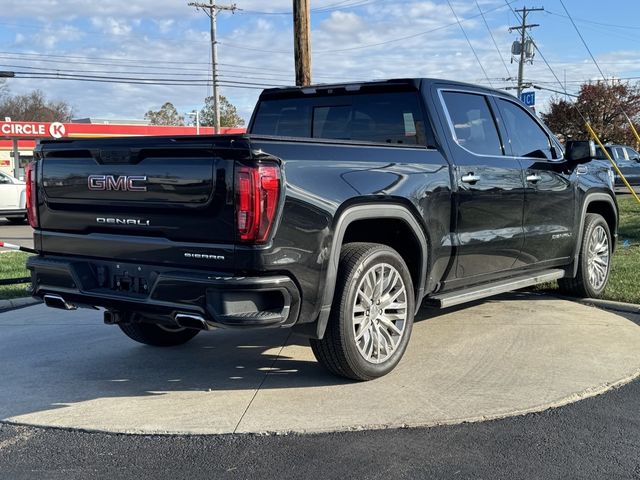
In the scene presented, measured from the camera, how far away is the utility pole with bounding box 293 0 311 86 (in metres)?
11.9

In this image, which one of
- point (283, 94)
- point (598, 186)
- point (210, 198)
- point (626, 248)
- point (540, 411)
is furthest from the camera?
point (626, 248)

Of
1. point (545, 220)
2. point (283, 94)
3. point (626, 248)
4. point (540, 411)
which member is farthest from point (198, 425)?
point (626, 248)

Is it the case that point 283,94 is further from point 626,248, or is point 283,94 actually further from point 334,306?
point 626,248

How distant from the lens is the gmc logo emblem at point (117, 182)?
4152 mm

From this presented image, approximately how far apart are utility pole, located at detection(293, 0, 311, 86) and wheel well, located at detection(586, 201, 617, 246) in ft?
19.3

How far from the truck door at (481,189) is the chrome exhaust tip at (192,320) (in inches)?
86.1

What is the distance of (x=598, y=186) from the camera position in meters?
7.22

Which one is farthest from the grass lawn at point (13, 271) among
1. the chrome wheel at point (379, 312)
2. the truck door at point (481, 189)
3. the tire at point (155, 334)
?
the truck door at point (481, 189)

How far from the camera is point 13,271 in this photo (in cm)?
965

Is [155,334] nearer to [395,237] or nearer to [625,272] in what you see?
[395,237]

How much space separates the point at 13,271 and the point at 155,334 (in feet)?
16.2

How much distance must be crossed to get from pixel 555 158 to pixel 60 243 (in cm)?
460

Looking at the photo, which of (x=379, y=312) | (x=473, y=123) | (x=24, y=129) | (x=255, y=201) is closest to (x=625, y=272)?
(x=473, y=123)

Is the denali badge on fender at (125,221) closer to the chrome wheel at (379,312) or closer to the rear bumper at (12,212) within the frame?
the chrome wheel at (379,312)
